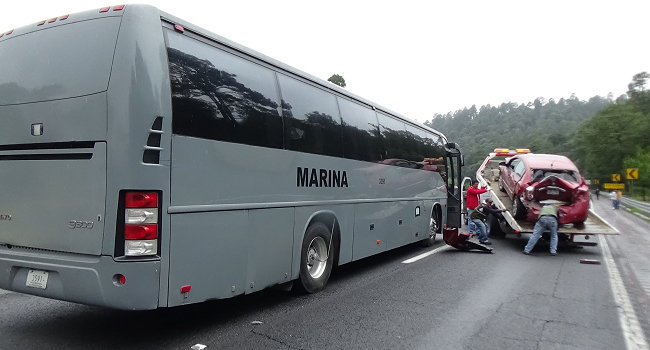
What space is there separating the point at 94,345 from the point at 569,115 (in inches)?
6524

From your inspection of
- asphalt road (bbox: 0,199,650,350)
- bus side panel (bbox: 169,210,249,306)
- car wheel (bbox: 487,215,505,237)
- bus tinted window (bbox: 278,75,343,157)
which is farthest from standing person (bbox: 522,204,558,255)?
bus side panel (bbox: 169,210,249,306)

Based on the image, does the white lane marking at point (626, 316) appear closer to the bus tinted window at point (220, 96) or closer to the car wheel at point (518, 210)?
the car wheel at point (518, 210)

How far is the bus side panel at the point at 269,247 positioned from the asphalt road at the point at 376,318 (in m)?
0.44

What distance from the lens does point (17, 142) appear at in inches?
169

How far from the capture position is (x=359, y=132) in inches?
293

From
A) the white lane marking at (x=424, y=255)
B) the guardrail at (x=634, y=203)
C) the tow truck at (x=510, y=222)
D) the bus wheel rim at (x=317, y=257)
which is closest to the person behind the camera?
the bus wheel rim at (x=317, y=257)

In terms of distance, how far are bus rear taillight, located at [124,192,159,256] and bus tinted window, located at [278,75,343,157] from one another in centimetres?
205

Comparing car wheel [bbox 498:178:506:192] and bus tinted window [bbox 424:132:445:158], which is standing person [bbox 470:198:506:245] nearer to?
car wheel [bbox 498:178:506:192]

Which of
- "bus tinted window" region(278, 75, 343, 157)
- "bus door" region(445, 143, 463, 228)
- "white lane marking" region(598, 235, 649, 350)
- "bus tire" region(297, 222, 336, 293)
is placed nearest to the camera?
"white lane marking" region(598, 235, 649, 350)

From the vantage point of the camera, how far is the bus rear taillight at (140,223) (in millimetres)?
3738

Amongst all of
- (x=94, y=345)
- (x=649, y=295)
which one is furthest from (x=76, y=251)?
(x=649, y=295)

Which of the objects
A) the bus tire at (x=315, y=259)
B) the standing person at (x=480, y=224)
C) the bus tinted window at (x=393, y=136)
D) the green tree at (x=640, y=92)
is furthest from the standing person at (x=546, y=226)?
the green tree at (x=640, y=92)

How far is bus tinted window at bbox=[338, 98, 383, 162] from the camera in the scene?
23.1 feet

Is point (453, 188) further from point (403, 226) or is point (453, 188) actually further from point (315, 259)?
point (315, 259)
